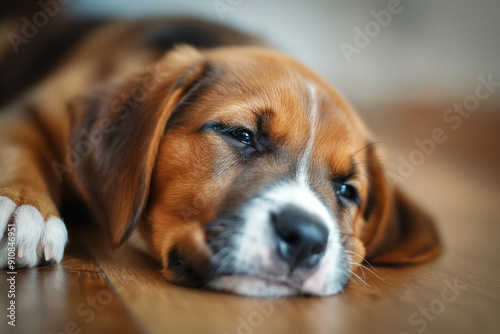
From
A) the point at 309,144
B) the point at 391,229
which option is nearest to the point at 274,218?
the point at 309,144

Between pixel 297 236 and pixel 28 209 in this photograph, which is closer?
pixel 297 236

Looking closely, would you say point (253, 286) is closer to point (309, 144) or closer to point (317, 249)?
point (317, 249)

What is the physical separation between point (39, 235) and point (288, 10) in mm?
1691

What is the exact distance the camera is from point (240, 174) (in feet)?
5.83

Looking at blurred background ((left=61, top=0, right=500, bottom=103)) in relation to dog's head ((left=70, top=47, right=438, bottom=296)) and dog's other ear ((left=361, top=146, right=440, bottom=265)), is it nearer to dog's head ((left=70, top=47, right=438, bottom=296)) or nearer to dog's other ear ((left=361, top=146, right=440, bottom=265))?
dog's head ((left=70, top=47, right=438, bottom=296))

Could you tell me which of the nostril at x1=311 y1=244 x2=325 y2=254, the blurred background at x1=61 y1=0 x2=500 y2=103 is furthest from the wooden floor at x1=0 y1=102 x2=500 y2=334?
the blurred background at x1=61 y1=0 x2=500 y2=103

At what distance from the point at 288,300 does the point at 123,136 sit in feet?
3.11

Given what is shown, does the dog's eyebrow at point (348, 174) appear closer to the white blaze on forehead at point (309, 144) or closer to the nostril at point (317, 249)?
the white blaze on forehead at point (309, 144)

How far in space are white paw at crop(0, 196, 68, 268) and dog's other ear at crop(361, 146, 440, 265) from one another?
1.37 m

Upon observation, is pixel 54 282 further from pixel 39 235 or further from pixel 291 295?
pixel 291 295

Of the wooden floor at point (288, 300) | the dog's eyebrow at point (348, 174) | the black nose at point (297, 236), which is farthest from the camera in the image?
the dog's eyebrow at point (348, 174)

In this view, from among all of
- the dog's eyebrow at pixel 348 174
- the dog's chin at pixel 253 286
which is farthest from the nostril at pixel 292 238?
the dog's eyebrow at pixel 348 174

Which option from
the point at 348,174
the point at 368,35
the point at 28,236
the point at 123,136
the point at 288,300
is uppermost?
the point at 368,35

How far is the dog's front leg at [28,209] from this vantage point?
1609mm
